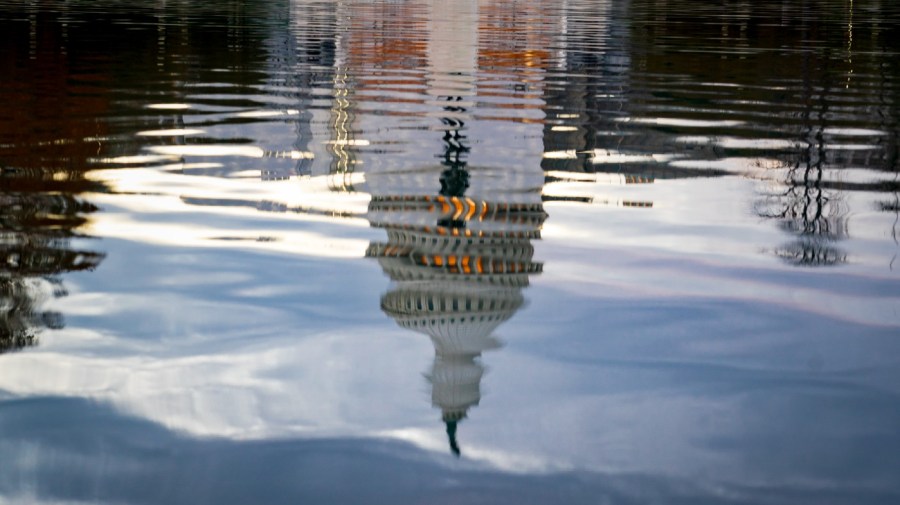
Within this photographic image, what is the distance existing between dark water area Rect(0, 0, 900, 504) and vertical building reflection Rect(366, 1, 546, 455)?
36 mm

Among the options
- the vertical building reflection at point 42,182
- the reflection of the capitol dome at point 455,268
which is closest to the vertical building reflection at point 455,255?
the reflection of the capitol dome at point 455,268

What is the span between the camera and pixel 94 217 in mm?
11906

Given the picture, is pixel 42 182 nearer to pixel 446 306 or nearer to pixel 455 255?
pixel 455 255

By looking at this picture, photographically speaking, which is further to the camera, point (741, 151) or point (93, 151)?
point (741, 151)

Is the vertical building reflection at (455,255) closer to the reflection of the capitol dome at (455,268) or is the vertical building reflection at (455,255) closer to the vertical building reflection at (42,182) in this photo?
the reflection of the capitol dome at (455,268)

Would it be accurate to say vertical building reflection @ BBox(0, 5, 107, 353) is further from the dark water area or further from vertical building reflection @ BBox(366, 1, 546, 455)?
vertical building reflection @ BBox(366, 1, 546, 455)

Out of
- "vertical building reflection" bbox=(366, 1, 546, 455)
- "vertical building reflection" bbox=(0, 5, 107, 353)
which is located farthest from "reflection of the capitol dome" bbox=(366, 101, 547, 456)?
"vertical building reflection" bbox=(0, 5, 107, 353)

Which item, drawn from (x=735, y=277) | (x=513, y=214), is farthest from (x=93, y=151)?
(x=735, y=277)

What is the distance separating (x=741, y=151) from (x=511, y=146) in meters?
2.82

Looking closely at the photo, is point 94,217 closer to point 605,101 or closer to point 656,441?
point 656,441

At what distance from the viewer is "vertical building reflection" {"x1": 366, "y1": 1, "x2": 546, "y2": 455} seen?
Answer: 679 centimetres

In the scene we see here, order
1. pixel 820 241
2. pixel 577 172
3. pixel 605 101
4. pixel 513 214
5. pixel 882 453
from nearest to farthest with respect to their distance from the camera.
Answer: pixel 882 453, pixel 820 241, pixel 513 214, pixel 577 172, pixel 605 101

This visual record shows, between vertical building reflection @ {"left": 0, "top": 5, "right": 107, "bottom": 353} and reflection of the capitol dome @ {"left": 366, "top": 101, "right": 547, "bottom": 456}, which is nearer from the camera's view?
reflection of the capitol dome @ {"left": 366, "top": 101, "right": 547, "bottom": 456}

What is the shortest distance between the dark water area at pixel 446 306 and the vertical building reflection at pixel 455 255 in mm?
36
